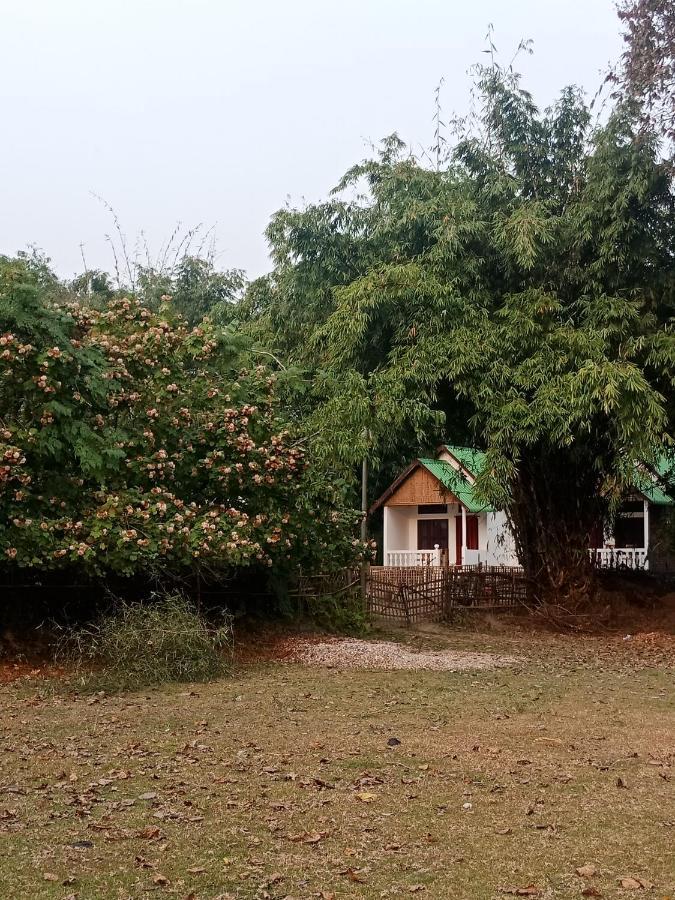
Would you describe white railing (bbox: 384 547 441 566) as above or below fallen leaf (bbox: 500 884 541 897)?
above

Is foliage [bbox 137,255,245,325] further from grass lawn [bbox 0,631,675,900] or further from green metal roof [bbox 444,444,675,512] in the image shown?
grass lawn [bbox 0,631,675,900]

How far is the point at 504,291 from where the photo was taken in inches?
669

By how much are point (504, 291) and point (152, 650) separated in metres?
9.29

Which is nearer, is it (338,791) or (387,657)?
(338,791)

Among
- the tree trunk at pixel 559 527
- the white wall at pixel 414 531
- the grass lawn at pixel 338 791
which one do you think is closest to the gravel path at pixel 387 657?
the grass lawn at pixel 338 791

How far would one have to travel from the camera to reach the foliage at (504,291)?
15336mm

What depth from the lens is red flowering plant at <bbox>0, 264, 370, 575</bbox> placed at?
438 inches

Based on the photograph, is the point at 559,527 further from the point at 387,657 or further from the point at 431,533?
the point at 431,533

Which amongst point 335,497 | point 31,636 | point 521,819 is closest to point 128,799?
point 521,819

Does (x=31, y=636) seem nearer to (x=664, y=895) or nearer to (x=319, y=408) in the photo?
(x=319, y=408)

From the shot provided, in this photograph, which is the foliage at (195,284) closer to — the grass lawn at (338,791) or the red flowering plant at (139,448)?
the red flowering plant at (139,448)

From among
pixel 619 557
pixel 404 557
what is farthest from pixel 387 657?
pixel 404 557

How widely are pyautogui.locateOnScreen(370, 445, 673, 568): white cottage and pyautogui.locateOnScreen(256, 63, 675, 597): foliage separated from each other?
39.7ft

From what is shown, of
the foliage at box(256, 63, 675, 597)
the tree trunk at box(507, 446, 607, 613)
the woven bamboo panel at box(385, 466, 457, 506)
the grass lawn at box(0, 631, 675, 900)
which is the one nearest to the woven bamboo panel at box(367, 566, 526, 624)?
the tree trunk at box(507, 446, 607, 613)
